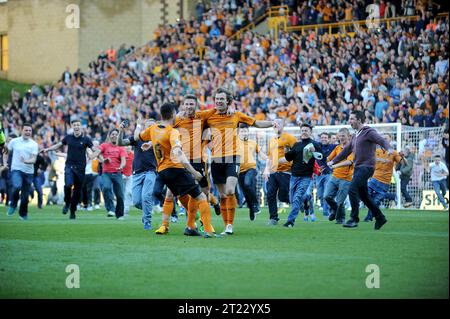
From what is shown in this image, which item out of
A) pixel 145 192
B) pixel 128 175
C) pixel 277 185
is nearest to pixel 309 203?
pixel 277 185

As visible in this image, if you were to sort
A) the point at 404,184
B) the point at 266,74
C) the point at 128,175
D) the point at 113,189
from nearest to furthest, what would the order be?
1. the point at 113,189
2. the point at 128,175
3. the point at 404,184
4. the point at 266,74

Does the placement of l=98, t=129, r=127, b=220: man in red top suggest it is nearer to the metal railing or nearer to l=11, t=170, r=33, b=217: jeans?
l=11, t=170, r=33, b=217: jeans

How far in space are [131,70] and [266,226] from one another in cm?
2495

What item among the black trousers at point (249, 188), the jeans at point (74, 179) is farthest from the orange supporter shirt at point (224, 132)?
the jeans at point (74, 179)

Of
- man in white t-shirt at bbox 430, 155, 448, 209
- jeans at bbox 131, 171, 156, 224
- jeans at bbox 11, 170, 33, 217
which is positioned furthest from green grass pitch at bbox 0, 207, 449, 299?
man in white t-shirt at bbox 430, 155, 448, 209

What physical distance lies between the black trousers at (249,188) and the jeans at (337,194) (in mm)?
1711

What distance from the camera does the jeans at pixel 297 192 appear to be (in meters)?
17.9

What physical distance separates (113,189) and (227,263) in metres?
12.2

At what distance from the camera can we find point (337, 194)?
1966cm

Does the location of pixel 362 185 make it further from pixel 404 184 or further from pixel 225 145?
pixel 404 184

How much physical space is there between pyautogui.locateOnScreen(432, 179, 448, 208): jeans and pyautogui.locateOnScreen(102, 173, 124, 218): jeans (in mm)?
9980

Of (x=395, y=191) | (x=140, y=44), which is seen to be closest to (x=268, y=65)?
(x=395, y=191)
